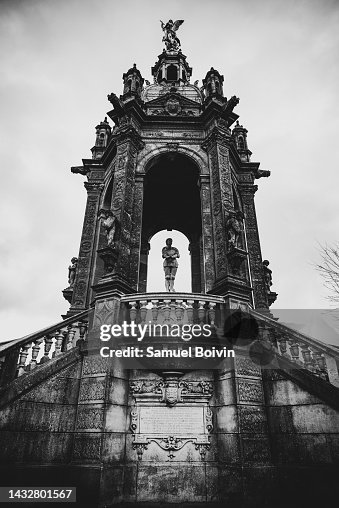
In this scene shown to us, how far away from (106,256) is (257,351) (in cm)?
507

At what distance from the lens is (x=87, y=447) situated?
6.58 metres

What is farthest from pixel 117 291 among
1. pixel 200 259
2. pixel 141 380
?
pixel 200 259

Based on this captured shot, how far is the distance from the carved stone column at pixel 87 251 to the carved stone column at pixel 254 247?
6.64 m

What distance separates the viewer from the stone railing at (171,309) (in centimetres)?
810

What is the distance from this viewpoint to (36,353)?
23.7 feet

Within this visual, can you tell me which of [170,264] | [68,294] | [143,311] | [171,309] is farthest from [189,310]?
[68,294]

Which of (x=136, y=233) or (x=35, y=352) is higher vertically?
(x=136, y=233)

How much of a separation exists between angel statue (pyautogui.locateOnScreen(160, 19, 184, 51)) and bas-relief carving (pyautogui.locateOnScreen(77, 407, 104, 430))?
24.4 meters

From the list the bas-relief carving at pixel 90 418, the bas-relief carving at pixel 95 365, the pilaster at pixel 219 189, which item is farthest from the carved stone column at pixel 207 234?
the bas-relief carving at pixel 90 418

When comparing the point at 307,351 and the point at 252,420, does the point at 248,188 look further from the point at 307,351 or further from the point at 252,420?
the point at 252,420

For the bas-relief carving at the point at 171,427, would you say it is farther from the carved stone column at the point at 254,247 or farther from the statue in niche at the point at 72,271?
the statue in niche at the point at 72,271

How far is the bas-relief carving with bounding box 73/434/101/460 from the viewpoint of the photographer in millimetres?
6469

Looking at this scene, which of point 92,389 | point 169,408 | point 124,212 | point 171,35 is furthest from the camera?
point 171,35

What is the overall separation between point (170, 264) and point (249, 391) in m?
5.00
